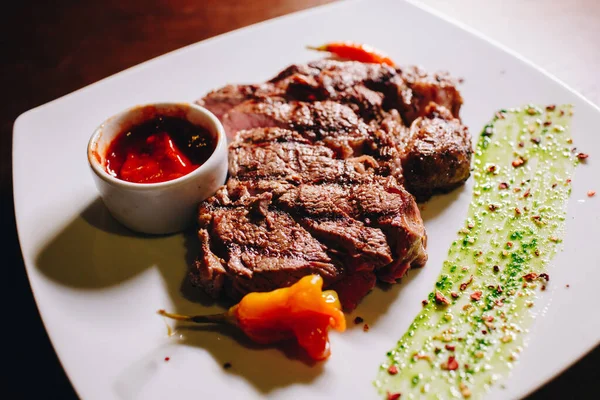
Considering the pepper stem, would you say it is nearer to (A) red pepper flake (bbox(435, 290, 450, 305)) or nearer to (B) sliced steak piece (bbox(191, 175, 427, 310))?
(B) sliced steak piece (bbox(191, 175, 427, 310))

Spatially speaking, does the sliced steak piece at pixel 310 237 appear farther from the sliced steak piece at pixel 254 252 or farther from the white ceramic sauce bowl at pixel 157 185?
the white ceramic sauce bowl at pixel 157 185

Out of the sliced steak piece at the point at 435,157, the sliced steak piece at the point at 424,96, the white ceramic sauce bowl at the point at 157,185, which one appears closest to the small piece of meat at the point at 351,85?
the sliced steak piece at the point at 424,96

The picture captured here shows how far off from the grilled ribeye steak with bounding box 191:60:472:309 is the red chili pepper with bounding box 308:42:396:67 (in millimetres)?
719

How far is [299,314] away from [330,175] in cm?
103

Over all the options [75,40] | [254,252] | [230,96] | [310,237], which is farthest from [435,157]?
[75,40]

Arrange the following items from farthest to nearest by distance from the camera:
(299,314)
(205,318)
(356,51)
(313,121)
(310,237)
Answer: (356,51) < (313,121) < (310,237) < (205,318) < (299,314)

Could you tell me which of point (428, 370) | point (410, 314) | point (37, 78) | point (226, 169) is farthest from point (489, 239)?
point (37, 78)

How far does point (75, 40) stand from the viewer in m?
6.43

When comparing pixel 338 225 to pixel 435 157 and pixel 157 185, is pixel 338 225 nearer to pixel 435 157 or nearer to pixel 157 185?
pixel 435 157

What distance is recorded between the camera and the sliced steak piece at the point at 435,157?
3742 mm

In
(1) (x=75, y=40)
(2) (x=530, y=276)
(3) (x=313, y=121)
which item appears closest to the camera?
(2) (x=530, y=276)

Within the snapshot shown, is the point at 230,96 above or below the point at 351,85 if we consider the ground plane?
below

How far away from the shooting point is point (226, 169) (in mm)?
3689

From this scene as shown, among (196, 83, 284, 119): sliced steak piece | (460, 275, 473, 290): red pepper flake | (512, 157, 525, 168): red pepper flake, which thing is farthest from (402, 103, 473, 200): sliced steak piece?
(196, 83, 284, 119): sliced steak piece
